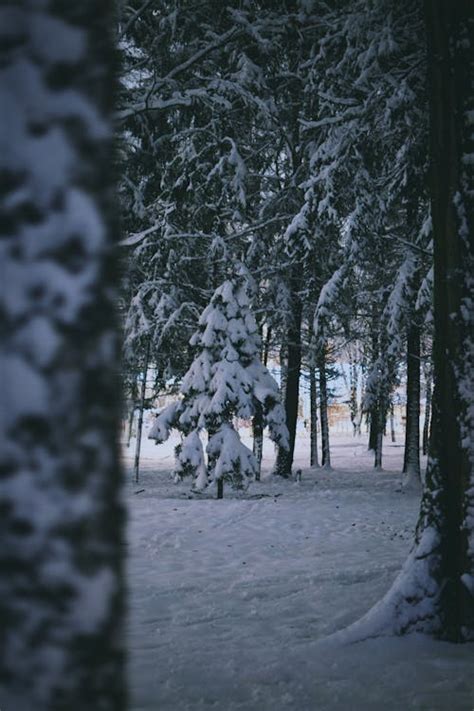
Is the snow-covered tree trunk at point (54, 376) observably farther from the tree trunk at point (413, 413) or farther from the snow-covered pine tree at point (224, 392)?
the tree trunk at point (413, 413)

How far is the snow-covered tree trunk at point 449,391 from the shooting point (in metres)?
3.96

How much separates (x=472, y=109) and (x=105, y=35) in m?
4.21

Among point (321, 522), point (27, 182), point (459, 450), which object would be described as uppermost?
point (27, 182)

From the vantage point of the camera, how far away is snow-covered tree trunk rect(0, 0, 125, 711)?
0.63 meters

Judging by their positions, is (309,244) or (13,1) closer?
(13,1)

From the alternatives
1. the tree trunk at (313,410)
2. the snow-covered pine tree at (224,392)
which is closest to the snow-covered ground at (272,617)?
the snow-covered pine tree at (224,392)

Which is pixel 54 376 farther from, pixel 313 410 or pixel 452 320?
pixel 313 410

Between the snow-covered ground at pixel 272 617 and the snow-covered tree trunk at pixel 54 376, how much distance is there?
310cm

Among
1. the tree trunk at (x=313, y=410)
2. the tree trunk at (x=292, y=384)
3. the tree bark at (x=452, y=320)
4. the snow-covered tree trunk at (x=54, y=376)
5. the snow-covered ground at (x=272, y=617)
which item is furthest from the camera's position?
the tree trunk at (x=313, y=410)

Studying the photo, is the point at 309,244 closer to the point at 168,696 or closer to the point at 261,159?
the point at 168,696

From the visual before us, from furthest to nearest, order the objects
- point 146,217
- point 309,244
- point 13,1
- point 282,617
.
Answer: point 146,217 < point 309,244 < point 282,617 < point 13,1

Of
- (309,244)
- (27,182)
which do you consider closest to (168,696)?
(27,182)

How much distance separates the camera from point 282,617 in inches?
196

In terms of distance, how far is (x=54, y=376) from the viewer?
65cm
